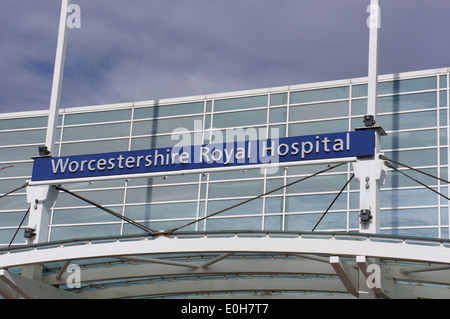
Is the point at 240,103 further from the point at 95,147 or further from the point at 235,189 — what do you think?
the point at 95,147

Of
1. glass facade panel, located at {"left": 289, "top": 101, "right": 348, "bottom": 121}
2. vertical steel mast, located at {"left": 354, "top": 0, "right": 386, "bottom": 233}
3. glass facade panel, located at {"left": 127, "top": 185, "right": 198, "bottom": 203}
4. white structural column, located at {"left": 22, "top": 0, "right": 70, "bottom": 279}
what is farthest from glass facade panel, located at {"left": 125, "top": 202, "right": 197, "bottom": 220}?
vertical steel mast, located at {"left": 354, "top": 0, "right": 386, "bottom": 233}

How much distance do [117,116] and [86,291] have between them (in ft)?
30.6

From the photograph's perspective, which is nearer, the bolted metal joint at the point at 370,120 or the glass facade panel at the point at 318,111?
the bolted metal joint at the point at 370,120

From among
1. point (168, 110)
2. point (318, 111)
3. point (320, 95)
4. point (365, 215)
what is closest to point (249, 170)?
point (318, 111)

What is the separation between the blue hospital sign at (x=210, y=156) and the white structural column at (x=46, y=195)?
46 cm

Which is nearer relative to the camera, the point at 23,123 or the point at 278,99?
the point at 278,99

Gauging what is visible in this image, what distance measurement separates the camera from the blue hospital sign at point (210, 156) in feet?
75.4

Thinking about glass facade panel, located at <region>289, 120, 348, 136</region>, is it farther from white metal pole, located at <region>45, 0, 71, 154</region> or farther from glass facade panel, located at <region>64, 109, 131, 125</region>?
white metal pole, located at <region>45, 0, 71, 154</region>

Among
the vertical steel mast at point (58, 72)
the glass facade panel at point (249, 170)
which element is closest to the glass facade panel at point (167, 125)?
the glass facade panel at point (249, 170)

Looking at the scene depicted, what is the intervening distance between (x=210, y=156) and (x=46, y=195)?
4747 millimetres

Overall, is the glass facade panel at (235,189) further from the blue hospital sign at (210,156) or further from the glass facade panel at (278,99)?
the blue hospital sign at (210,156)

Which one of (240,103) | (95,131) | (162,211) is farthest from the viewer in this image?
(95,131)

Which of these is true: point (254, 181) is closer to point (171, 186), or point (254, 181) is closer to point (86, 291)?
point (171, 186)

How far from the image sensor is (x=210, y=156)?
24.3 meters
